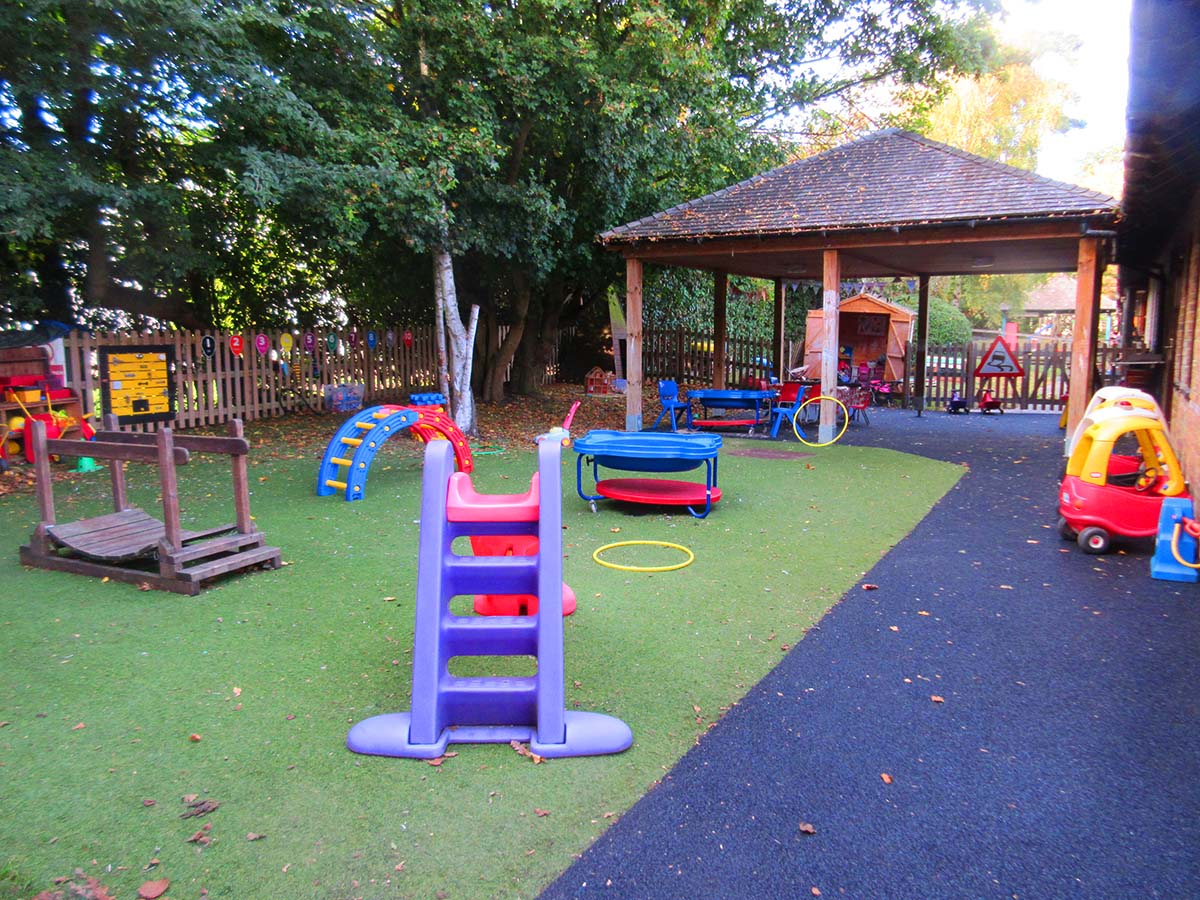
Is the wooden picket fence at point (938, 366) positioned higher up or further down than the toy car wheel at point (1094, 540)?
higher up

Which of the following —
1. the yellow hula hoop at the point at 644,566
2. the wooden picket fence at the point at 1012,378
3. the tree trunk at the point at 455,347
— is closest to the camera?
the yellow hula hoop at the point at 644,566

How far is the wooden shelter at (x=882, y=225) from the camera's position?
11898mm

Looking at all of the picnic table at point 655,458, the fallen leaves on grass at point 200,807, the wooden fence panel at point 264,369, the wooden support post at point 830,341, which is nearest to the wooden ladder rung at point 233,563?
the fallen leaves on grass at point 200,807

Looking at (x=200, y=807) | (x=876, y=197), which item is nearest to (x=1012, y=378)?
(x=876, y=197)

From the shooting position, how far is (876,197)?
13.6 m

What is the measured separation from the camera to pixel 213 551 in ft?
19.0

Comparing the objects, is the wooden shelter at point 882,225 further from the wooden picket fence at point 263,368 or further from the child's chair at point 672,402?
the wooden picket fence at point 263,368

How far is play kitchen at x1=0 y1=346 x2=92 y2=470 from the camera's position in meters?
9.93

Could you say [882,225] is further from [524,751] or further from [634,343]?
[524,751]

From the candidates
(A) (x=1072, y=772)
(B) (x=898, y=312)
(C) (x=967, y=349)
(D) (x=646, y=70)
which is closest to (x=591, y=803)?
(A) (x=1072, y=772)

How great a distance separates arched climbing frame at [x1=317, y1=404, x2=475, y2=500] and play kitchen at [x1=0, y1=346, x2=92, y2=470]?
3079 millimetres

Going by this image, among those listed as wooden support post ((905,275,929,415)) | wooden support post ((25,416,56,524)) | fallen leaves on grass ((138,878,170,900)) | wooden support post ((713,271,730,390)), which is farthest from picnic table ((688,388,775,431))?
fallen leaves on grass ((138,878,170,900))

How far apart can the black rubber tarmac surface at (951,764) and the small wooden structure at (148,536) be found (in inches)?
150

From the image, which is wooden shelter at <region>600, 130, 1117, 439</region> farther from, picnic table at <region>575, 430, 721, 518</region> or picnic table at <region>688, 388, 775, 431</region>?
picnic table at <region>575, 430, 721, 518</region>
